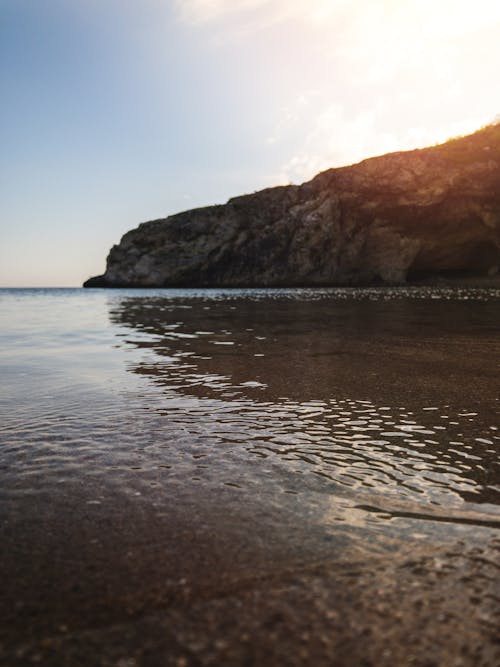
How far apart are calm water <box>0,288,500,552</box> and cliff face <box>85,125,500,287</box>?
68.7m

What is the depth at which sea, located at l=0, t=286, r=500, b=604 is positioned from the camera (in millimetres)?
2604

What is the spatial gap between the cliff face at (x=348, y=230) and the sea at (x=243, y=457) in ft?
230

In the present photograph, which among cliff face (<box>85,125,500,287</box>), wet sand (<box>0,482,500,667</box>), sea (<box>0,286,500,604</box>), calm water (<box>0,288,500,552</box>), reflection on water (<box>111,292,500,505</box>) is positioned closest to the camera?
wet sand (<box>0,482,500,667</box>)

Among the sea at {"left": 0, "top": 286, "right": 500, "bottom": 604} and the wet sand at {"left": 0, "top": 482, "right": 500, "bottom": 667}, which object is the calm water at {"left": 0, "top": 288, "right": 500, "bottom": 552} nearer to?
the sea at {"left": 0, "top": 286, "right": 500, "bottom": 604}

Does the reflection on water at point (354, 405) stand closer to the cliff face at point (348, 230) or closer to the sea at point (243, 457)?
the sea at point (243, 457)

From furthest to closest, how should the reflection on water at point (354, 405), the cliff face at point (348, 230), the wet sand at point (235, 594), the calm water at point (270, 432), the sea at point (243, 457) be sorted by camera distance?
the cliff face at point (348, 230) < the reflection on water at point (354, 405) < the calm water at point (270, 432) < the sea at point (243, 457) < the wet sand at point (235, 594)

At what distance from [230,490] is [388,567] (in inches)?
48.5

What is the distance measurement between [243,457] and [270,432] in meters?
0.76

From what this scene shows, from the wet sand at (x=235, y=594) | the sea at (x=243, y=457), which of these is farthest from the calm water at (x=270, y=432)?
the wet sand at (x=235, y=594)

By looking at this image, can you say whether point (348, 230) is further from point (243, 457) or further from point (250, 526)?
point (250, 526)

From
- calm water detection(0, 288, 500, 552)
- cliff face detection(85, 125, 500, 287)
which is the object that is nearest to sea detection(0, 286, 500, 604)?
calm water detection(0, 288, 500, 552)

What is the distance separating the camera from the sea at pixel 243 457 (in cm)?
260

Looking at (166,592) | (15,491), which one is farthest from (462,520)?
(15,491)

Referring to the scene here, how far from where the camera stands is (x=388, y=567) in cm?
227
